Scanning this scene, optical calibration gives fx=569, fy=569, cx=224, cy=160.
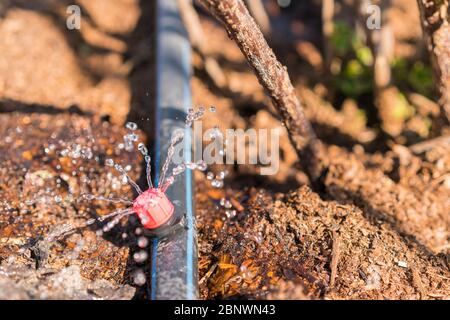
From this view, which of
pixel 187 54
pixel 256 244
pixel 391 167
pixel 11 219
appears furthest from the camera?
pixel 187 54

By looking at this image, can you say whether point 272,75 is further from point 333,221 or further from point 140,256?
point 140,256

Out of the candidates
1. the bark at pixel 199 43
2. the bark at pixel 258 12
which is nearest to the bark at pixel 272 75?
the bark at pixel 199 43

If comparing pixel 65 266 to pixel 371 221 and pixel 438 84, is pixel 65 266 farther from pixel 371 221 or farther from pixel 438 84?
pixel 438 84

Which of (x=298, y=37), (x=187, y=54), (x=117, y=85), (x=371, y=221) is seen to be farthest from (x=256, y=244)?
(x=298, y=37)

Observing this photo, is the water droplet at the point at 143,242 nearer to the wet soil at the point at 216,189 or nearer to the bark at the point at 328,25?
the wet soil at the point at 216,189

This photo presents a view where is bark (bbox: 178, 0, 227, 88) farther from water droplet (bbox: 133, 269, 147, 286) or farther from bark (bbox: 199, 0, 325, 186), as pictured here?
water droplet (bbox: 133, 269, 147, 286)

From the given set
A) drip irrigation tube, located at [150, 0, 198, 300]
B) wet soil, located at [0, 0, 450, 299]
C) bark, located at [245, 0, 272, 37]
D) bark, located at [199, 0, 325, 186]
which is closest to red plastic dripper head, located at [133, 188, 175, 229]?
drip irrigation tube, located at [150, 0, 198, 300]
